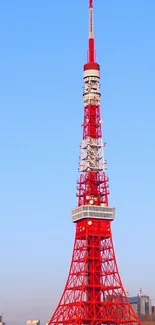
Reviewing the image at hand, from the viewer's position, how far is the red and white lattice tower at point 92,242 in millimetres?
92312

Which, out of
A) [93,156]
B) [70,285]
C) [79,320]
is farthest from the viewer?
[93,156]

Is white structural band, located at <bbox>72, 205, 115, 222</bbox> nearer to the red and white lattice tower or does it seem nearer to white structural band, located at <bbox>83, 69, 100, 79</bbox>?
the red and white lattice tower

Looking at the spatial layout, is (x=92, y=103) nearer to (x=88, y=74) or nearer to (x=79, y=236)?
(x=88, y=74)

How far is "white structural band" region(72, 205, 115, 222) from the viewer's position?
9706 cm

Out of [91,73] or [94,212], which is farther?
[91,73]

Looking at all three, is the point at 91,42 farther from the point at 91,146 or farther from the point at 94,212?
the point at 94,212

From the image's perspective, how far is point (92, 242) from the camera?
96.7m

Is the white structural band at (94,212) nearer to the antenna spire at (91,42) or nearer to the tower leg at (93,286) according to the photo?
the tower leg at (93,286)

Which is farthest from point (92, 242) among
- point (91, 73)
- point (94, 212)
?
point (91, 73)

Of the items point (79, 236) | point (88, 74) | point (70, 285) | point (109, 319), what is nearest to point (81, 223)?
point (79, 236)

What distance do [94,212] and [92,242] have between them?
4692 millimetres

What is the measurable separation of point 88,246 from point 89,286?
6.35 meters

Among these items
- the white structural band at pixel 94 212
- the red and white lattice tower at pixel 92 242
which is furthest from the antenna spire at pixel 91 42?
the white structural band at pixel 94 212

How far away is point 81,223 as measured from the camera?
326 ft
